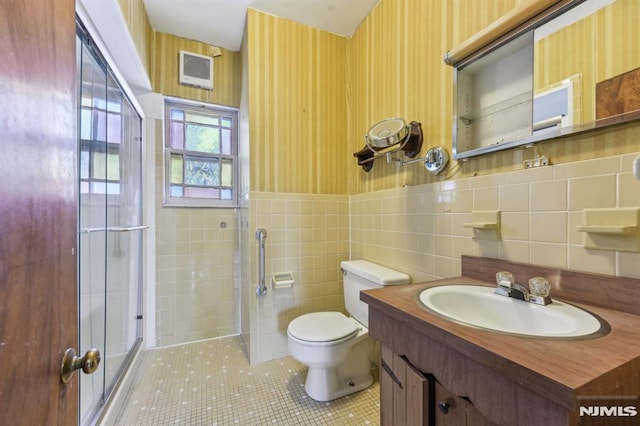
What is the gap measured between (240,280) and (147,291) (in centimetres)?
72

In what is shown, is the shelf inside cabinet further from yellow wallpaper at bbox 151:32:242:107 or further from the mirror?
yellow wallpaper at bbox 151:32:242:107

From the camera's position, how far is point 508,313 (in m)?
0.85

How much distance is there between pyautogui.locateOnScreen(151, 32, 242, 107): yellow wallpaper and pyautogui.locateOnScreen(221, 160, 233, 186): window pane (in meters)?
0.54

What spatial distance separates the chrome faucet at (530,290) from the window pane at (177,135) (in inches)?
97.8

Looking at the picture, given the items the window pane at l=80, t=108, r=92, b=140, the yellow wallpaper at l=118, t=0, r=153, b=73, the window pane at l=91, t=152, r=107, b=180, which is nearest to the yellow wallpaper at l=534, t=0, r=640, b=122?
the yellow wallpaper at l=118, t=0, r=153, b=73

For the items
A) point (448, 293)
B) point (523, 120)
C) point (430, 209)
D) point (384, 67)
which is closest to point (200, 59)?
point (384, 67)

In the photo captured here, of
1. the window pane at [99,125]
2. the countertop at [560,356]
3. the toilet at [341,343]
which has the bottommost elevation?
the toilet at [341,343]

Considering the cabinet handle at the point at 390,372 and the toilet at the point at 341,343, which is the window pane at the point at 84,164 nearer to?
the toilet at the point at 341,343

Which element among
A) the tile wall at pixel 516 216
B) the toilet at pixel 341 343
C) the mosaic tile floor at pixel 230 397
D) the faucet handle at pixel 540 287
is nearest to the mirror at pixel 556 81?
the tile wall at pixel 516 216

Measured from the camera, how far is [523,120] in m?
1.00

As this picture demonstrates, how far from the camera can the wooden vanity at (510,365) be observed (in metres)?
0.44

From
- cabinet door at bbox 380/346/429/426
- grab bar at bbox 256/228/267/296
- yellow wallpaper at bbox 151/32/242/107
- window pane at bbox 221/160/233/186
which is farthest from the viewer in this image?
window pane at bbox 221/160/233/186

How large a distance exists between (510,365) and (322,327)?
120cm
